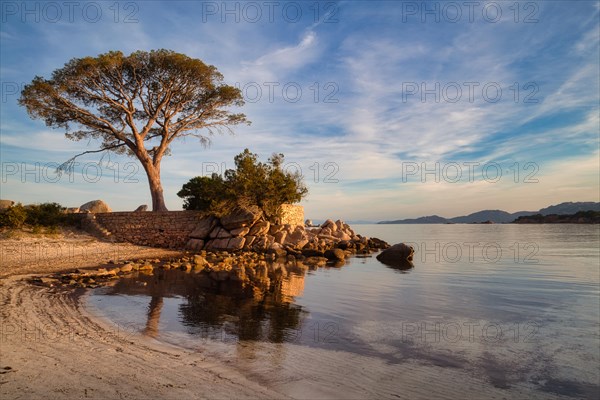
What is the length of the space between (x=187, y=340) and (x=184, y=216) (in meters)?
21.0

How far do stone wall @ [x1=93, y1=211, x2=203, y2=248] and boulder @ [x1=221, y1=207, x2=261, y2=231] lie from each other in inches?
81.1

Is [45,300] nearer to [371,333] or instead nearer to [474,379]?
[371,333]

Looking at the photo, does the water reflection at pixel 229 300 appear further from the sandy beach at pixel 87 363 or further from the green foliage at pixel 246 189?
the green foliage at pixel 246 189

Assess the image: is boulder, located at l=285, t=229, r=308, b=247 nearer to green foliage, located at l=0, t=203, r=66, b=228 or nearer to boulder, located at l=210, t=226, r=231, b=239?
boulder, located at l=210, t=226, r=231, b=239

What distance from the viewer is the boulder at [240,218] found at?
26484 millimetres

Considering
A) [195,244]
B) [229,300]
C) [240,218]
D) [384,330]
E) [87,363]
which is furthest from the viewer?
[240,218]

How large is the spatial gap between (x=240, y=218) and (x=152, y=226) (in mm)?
6430

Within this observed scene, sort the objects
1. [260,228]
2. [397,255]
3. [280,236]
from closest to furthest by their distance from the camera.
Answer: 1. [397,255]
2. [260,228]
3. [280,236]

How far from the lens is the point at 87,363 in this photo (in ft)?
17.5

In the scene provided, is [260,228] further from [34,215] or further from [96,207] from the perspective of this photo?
[96,207]

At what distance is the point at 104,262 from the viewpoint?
1798 cm

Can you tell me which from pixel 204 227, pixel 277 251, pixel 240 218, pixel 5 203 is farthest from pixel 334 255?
→ pixel 5 203

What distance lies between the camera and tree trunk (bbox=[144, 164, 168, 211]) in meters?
27.7

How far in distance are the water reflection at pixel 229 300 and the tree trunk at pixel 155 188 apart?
12.1m
